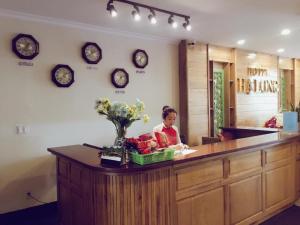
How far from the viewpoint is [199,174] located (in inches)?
106

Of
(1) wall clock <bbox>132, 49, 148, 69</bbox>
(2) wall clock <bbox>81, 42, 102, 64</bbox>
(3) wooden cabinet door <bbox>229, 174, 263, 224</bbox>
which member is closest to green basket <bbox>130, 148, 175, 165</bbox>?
(3) wooden cabinet door <bbox>229, 174, 263, 224</bbox>

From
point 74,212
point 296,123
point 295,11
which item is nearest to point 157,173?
point 74,212

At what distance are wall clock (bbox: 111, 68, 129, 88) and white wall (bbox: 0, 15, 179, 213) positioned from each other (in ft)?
0.27

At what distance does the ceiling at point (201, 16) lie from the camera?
11.5ft

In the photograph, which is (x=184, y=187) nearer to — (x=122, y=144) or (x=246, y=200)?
(x=122, y=144)

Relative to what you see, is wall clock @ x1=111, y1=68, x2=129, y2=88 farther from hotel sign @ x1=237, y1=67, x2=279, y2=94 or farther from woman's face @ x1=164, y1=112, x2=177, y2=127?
hotel sign @ x1=237, y1=67, x2=279, y2=94

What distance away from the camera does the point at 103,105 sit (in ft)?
7.78

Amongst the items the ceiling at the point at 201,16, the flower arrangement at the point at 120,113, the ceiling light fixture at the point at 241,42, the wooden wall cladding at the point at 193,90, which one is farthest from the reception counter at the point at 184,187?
the ceiling light fixture at the point at 241,42

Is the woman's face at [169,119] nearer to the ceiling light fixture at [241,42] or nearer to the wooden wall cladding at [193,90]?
the wooden wall cladding at [193,90]

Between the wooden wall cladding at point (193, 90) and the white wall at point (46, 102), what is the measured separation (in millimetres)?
1069

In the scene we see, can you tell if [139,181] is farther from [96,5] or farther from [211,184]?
[96,5]

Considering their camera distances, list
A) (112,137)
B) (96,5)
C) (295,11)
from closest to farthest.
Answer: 1. (96,5)
2. (295,11)
3. (112,137)

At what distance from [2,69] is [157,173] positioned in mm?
2581

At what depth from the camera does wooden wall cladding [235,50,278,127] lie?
6.76m
